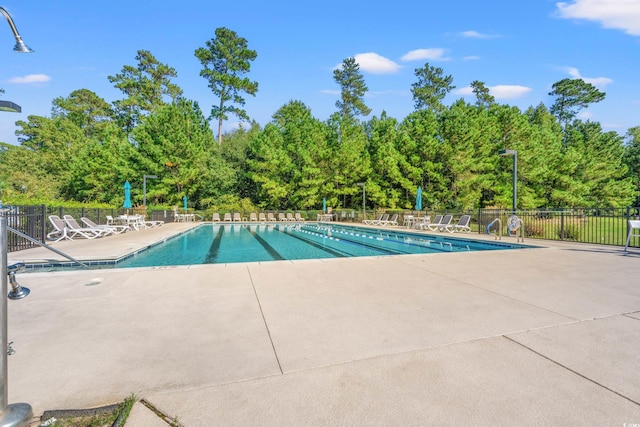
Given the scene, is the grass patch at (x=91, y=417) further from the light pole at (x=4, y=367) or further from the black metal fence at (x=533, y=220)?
the black metal fence at (x=533, y=220)

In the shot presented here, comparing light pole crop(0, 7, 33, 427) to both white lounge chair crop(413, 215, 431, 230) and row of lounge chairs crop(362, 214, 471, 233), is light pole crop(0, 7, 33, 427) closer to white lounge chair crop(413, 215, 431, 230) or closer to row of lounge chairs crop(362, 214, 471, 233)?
row of lounge chairs crop(362, 214, 471, 233)

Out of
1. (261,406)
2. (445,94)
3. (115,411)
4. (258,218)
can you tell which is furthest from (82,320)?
(445,94)

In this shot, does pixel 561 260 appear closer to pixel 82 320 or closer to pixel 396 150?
pixel 82 320

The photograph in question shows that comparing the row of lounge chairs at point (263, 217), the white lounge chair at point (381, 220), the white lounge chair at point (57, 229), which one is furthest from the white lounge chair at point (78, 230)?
the white lounge chair at point (381, 220)

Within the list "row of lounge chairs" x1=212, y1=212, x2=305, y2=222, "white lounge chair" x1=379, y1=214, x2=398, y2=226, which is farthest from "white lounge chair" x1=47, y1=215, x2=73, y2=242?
"white lounge chair" x1=379, y1=214, x2=398, y2=226

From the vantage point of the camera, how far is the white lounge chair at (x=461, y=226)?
1446cm

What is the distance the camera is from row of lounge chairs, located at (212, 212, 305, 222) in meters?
25.7

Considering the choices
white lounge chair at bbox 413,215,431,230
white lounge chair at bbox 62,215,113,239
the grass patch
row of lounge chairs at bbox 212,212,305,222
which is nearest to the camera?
the grass patch

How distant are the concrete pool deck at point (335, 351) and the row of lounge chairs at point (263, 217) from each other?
2094 centimetres

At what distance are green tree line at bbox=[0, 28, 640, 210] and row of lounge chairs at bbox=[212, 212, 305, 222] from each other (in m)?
1.51

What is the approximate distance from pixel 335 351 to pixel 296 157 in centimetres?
2856

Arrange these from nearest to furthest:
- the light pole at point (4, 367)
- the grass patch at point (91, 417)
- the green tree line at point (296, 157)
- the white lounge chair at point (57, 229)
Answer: the light pole at point (4, 367) < the grass patch at point (91, 417) < the white lounge chair at point (57, 229) < the green tree line at point (296, 157)

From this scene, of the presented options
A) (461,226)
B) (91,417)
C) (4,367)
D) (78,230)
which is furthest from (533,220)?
(78,230)

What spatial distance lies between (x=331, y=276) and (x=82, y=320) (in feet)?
10.5
